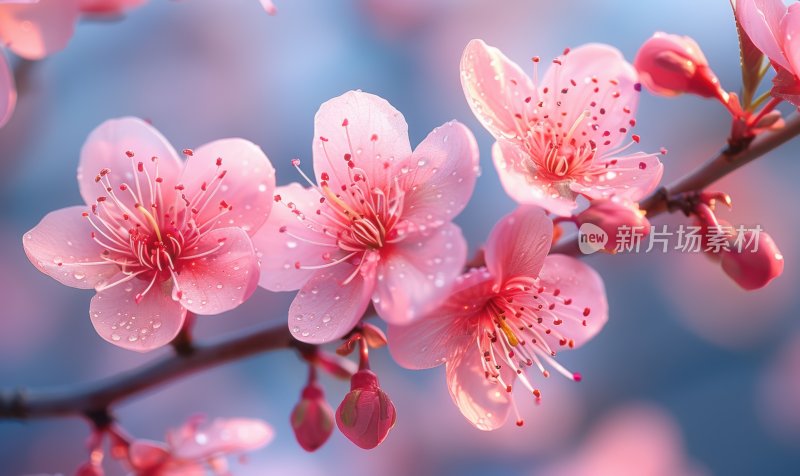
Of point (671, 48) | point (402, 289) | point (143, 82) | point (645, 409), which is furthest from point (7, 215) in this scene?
point (645, 409)

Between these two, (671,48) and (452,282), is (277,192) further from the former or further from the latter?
(671,48)

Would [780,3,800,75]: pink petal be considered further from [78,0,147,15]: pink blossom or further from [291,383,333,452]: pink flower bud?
[78,0,147,15]: pink blossom

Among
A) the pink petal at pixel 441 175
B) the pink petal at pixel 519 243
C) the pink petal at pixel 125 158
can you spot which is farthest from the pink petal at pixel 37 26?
the pink petal at pixel 519 243

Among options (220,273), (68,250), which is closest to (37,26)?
(68,250)

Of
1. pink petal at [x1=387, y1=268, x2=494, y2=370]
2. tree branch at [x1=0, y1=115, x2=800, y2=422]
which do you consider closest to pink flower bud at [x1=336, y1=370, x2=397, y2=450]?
pink petal at [x1=387, y1=268, x2=494, y2=370]

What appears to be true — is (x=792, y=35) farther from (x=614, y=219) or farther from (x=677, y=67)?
(x=614, y=219)

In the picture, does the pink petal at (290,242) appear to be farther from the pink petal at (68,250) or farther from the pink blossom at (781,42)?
the pink blossom at (781,42)
